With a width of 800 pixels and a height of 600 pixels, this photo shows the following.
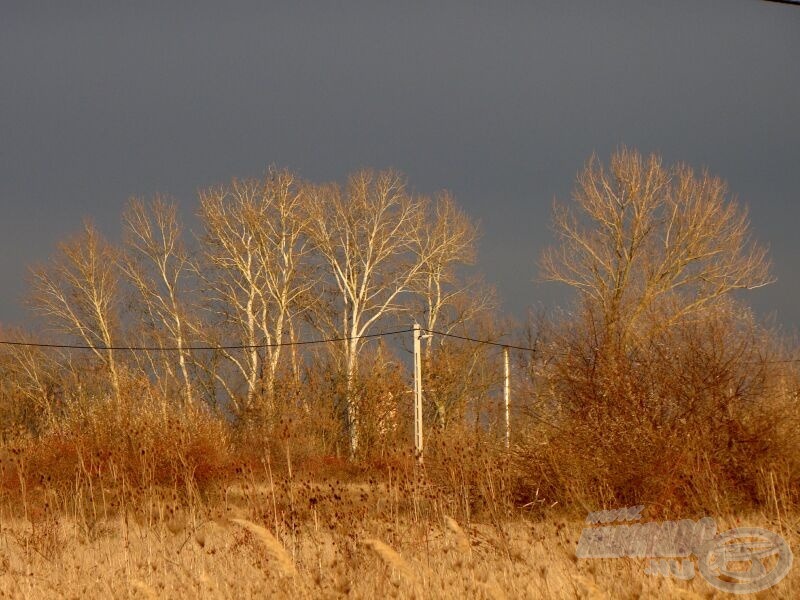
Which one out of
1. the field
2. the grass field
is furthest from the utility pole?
the grass field

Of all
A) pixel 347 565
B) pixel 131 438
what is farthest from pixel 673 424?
pixel 131 438

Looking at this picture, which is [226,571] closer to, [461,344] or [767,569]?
[767,569]

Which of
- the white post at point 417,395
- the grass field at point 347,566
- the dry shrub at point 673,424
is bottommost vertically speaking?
the grass field at point 347,566

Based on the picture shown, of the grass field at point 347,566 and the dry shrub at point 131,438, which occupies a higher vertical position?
the dry shrub at point 131,438

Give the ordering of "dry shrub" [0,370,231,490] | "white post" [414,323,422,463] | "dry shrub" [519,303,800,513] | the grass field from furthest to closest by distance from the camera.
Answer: "white post" [414,323,422,463] → "dry shrub" [0,370,231,490] → "dry shrub" [519,303,800,513] → the grass field

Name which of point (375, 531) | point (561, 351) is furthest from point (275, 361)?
point (375, 531)

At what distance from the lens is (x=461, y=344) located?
4281 centimetres

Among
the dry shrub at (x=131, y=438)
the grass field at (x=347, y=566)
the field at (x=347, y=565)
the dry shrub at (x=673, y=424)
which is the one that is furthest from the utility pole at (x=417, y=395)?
the grass field at (x=347, y=566)

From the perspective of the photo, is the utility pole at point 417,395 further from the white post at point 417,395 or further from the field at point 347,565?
the field at point 347,565

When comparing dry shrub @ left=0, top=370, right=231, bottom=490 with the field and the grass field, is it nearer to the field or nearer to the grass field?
the field

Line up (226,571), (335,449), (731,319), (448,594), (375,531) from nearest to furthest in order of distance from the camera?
(448,594) < (226,571) < (375,531) < (731,319) < (335,449)

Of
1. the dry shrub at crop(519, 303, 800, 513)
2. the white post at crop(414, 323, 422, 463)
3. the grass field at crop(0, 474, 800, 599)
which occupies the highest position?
the white post at crop(414, 323, 422, 463)

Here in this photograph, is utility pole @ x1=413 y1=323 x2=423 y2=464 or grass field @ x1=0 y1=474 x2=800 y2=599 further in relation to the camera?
utility pole @ x1=413 y1=323 x2=423 y2=464

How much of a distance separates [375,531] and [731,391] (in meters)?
6.63
